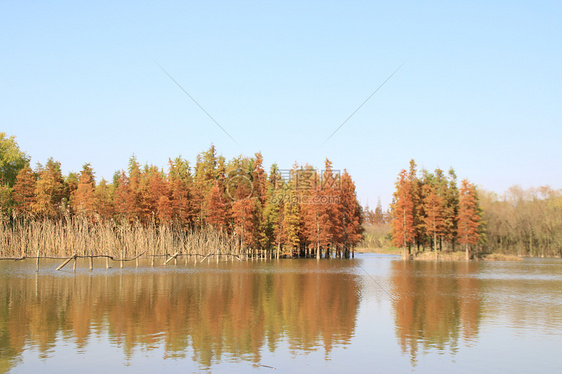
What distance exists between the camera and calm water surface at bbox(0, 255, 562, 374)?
12836 millimetres

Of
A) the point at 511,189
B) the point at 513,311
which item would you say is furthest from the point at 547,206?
the point at 513,311

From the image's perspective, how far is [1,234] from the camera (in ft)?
146

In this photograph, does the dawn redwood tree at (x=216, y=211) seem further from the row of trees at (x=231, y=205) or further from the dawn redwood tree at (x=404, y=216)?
the dawn redwood tree at (x=404, y=216)

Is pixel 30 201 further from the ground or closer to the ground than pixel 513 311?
further from the ground

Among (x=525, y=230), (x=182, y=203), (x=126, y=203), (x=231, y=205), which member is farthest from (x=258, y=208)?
(x=525, y=230)

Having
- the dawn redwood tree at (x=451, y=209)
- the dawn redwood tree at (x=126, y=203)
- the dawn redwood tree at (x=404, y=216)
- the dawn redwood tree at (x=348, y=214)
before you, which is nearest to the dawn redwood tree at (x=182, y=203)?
the dawn redwood tree at (x=126, y=203)

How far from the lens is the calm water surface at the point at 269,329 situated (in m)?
12.8

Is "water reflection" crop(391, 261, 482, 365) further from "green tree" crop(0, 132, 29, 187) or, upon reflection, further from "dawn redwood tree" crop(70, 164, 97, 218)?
"green tree" crop(0, 132, 29, 187)

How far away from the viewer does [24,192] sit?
7231cm

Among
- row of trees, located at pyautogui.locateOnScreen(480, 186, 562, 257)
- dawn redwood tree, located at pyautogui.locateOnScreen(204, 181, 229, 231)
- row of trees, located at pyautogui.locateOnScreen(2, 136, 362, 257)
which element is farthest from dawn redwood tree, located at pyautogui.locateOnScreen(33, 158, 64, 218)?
row of trees, located at pyautogui.locateOnScreen(480, 186, 562, 257)

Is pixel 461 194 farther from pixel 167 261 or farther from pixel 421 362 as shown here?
pixel 421 362

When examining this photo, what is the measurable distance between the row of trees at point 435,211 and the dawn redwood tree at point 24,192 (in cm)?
5478

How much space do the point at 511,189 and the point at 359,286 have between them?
311 ft

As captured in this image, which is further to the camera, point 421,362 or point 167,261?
point 167,261
